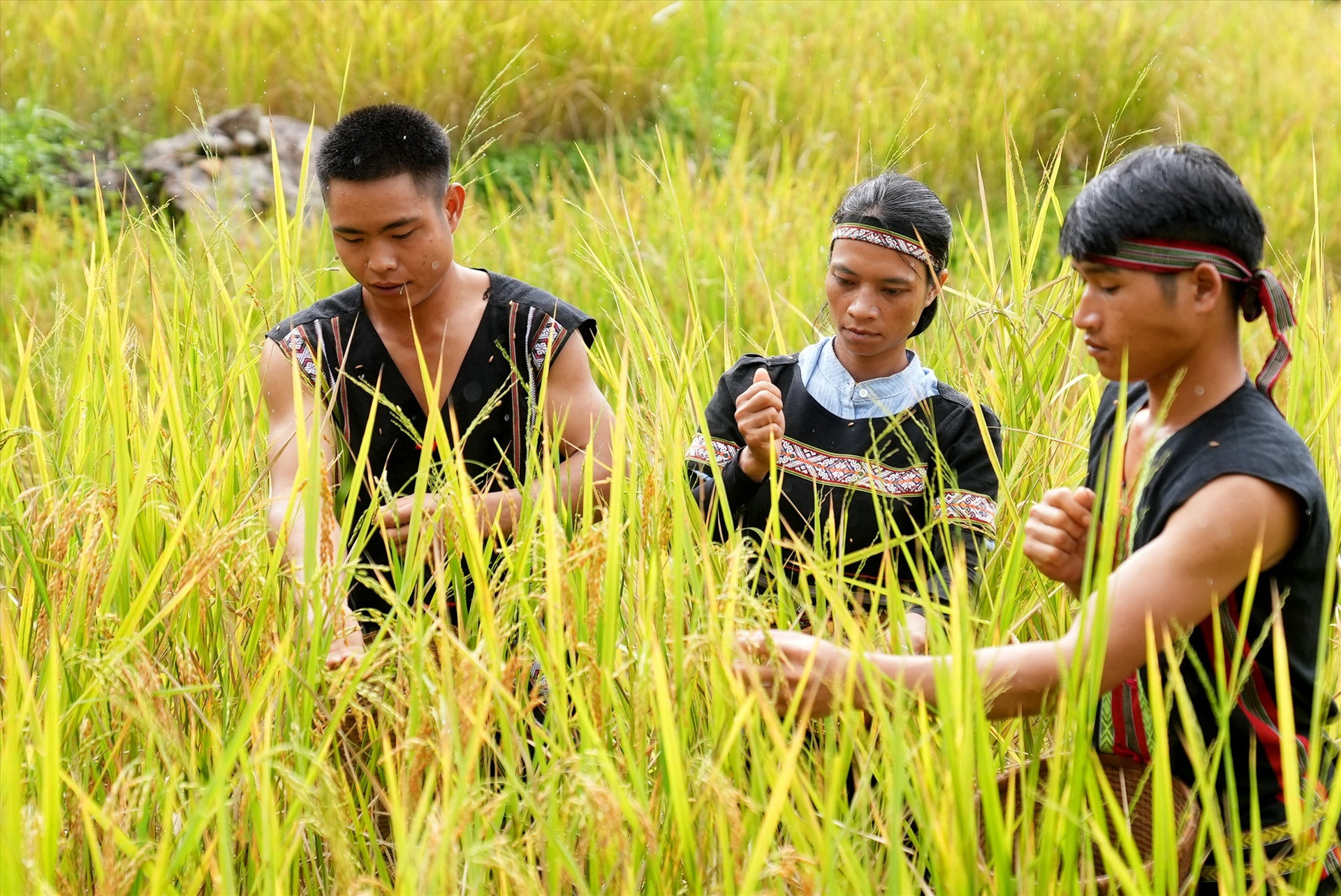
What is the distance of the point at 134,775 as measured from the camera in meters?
1.46

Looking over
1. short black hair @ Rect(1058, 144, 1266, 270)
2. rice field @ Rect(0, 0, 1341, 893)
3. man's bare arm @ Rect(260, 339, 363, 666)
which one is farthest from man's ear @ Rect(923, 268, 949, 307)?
man's bare arm @ Rect(260, 339, 363, 666)

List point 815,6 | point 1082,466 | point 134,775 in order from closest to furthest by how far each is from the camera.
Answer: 1. point 134,775
2. point 1082,466
3. point 815,6

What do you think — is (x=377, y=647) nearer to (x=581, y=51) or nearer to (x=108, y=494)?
(x=108, y=494)

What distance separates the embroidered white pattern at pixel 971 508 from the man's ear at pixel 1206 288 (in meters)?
0.55

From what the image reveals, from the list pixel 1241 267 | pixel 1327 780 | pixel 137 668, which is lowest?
pixel 1327 780

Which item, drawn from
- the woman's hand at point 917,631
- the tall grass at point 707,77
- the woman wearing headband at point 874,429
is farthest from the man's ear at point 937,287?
the tall grass at point 707,77

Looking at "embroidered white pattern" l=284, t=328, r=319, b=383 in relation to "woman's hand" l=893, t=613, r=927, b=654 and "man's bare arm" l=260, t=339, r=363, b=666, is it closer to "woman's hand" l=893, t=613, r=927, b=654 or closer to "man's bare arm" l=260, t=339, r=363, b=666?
"man's bare arm" l=260, t=339, r=363, b=666

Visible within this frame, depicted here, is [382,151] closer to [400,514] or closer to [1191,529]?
[400,514]

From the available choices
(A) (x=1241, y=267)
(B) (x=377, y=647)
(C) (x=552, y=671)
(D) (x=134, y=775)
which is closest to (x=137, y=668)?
(D) (x=134, y=775)

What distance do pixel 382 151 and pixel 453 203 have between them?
0.69 feet

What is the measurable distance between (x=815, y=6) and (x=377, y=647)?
5.84 meters

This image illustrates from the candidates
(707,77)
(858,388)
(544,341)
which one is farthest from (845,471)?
(707,77)

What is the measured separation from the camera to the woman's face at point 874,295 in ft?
6.24

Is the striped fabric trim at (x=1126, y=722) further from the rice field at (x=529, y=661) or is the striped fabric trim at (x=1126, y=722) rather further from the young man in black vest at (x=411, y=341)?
the young man in black vest at (x=411, y=341)
